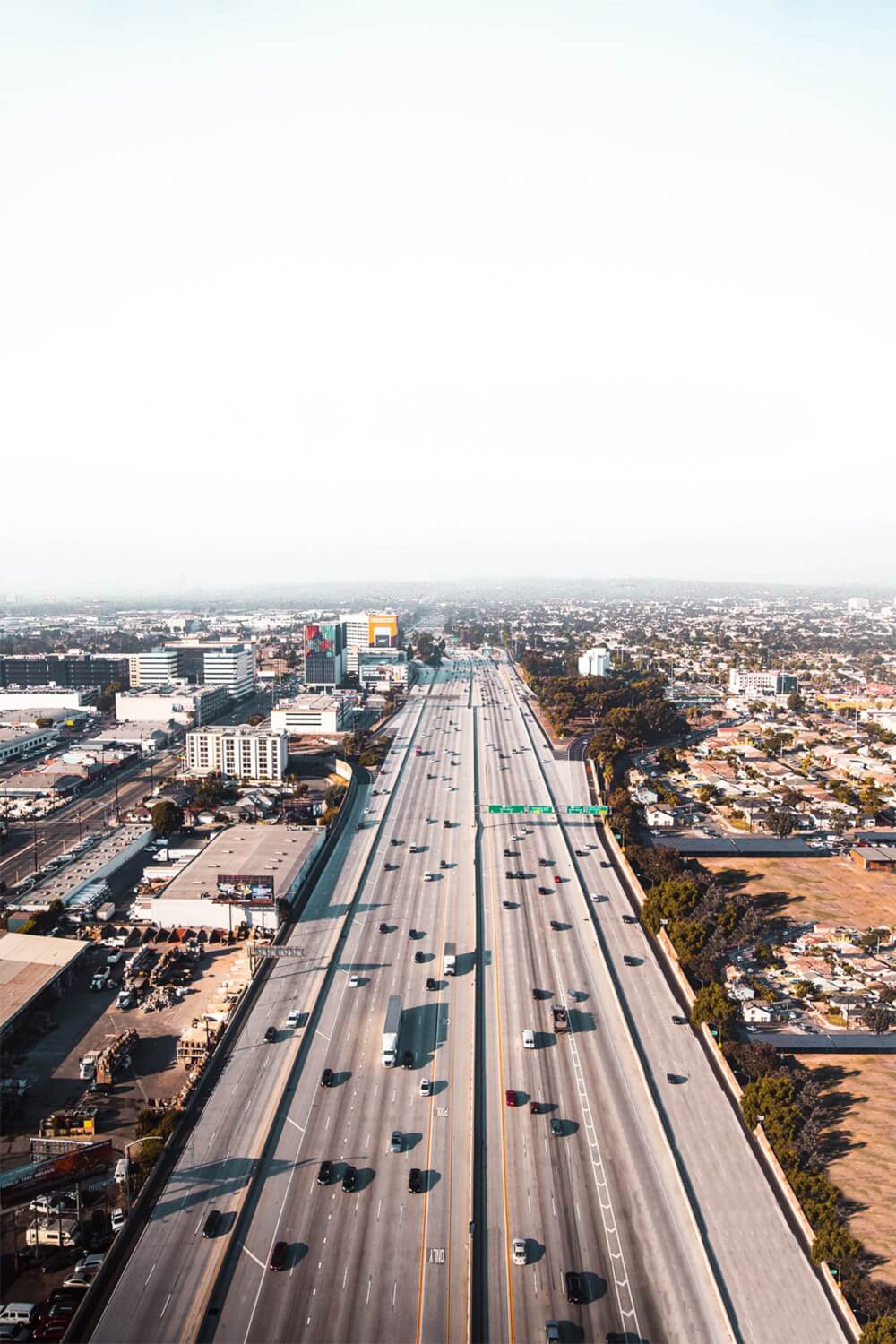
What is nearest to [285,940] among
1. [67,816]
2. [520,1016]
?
[520,1016]

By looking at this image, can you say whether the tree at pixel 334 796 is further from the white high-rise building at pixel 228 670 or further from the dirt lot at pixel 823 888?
the white high-rise building at pixel 228 670

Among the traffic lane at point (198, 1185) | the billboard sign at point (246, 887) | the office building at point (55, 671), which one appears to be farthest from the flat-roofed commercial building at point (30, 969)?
the office building at point (55, 671)

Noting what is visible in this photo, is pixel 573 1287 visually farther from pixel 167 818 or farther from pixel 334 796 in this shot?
pixel 334 796

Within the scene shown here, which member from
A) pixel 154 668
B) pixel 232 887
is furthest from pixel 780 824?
pixel 154 668

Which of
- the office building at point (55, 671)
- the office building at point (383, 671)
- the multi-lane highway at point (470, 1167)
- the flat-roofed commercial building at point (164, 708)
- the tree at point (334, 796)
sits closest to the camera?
the multi-lane highway at point (470, 1167)

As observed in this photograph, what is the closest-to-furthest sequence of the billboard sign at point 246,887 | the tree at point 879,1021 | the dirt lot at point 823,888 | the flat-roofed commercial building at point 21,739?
the tree at point 879,1021 < the billboard sign at point 246,887 < the dirt lot at point 823,888 < the flat-roofed commercial building at point 21,739

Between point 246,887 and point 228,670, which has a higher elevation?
point 228,670

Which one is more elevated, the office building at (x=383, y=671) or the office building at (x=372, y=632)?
the office building at (x=372, y=632)
